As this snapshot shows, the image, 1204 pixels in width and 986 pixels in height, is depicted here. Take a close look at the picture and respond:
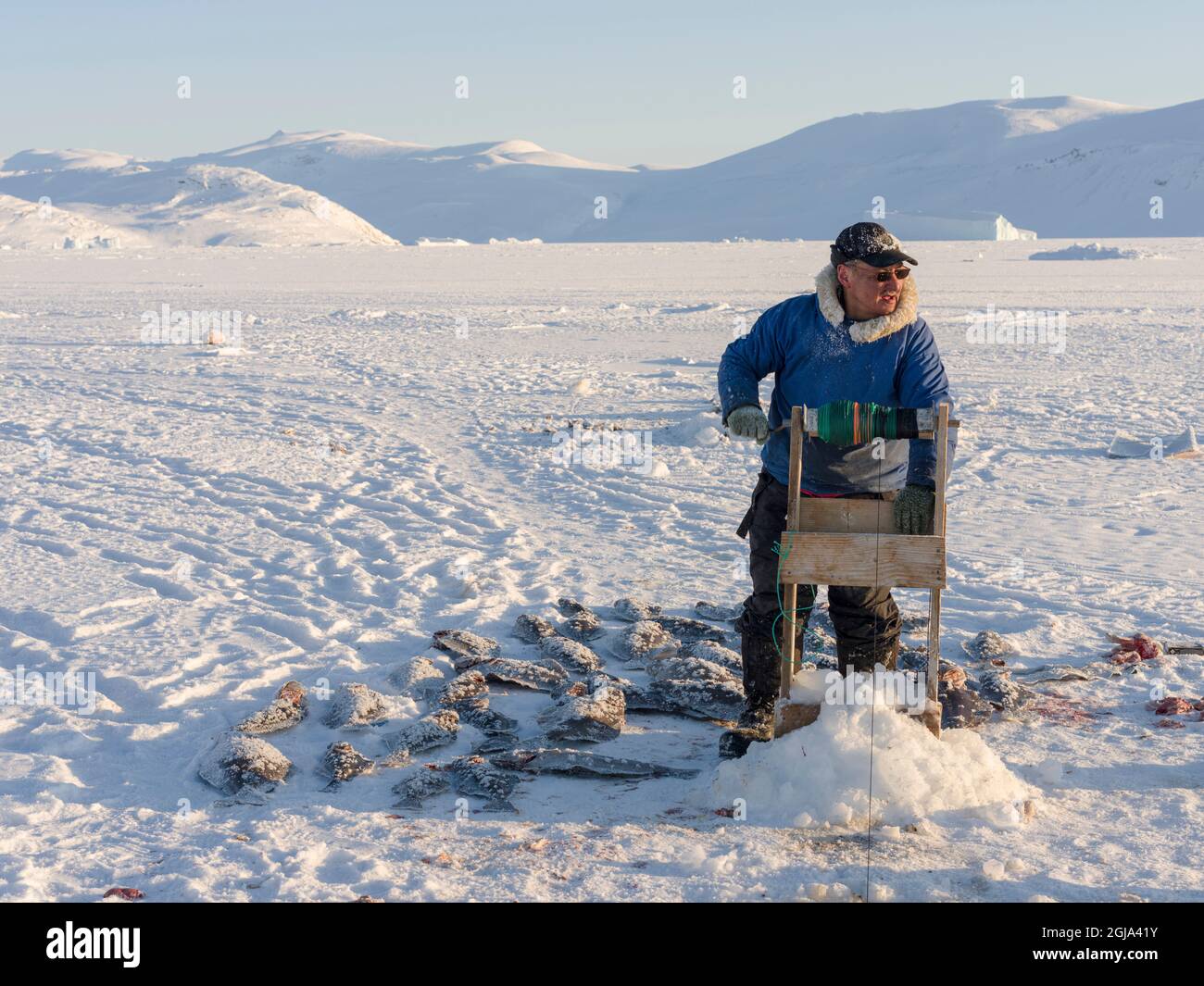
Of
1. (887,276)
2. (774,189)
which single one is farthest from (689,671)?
(774,189)

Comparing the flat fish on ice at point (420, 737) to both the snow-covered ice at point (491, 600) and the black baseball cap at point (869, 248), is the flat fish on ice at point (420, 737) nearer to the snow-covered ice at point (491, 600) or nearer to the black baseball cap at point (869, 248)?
the snow-covered ice at point (491, 600)

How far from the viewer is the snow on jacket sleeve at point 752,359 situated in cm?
387

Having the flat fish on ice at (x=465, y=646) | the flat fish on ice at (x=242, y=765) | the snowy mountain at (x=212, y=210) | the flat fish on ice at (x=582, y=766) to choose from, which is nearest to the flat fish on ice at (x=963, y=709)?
the flat fish on ice at (x=582, y=766)

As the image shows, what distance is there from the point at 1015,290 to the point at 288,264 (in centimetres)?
2721

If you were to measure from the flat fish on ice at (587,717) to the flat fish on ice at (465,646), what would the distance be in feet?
1.73

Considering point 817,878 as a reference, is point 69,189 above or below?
above

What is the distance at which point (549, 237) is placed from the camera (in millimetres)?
140625

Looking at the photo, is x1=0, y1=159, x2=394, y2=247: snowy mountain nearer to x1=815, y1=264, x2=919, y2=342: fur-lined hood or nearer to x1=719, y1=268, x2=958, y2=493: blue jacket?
x1=719, y1=268, x2=958, y2=493: blue jacket

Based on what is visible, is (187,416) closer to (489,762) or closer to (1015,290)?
(489,762)

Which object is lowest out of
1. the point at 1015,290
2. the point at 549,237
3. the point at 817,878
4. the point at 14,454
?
the point at 817,878

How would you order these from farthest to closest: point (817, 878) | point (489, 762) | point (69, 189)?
point (69, 189), point (489, 762), point (817, 878)

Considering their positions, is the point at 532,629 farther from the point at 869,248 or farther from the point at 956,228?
the point at 956,228

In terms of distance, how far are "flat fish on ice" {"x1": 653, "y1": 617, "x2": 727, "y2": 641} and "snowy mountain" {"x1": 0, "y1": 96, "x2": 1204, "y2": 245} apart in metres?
76.3

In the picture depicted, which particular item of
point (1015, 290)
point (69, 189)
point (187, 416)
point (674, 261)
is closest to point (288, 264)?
point (674, 261)
